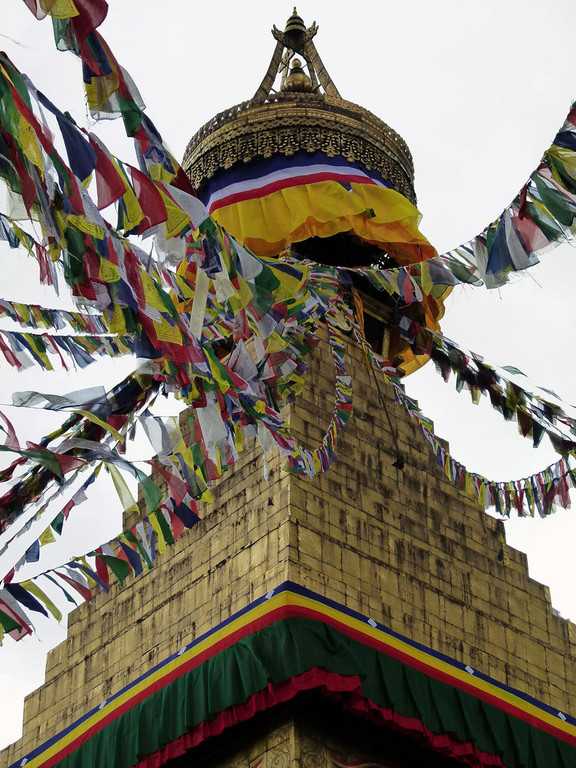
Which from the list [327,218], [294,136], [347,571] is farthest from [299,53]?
[347,571]

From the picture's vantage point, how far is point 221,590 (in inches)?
532

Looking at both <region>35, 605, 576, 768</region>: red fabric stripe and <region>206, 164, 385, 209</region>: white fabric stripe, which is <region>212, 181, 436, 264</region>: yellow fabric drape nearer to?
<region>206, 164, 385, 209</region>: white fabric stripe

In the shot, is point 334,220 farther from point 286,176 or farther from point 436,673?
point 436,673

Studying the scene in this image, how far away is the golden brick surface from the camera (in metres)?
13.4

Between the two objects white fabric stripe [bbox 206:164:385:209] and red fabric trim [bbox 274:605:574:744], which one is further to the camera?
white fabric stripe [bbox 206:164:385:209]

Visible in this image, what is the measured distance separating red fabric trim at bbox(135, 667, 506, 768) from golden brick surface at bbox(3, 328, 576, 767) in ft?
3.57

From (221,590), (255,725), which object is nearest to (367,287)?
(221,590)

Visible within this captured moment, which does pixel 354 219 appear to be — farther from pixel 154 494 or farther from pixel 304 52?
pixel 154 494

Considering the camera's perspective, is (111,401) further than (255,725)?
No

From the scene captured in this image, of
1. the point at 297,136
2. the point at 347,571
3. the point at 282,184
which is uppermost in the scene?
the point at 297,136

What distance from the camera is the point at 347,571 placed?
13414 mm

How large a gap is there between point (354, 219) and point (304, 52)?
14.7ft

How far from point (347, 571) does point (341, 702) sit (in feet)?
4.99

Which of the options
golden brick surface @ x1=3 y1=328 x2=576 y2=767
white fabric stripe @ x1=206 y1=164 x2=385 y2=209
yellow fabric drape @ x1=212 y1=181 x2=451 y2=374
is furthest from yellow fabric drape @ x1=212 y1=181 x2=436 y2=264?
golden brick surface @ x1=3 y1=328 x2=576 y2=767
